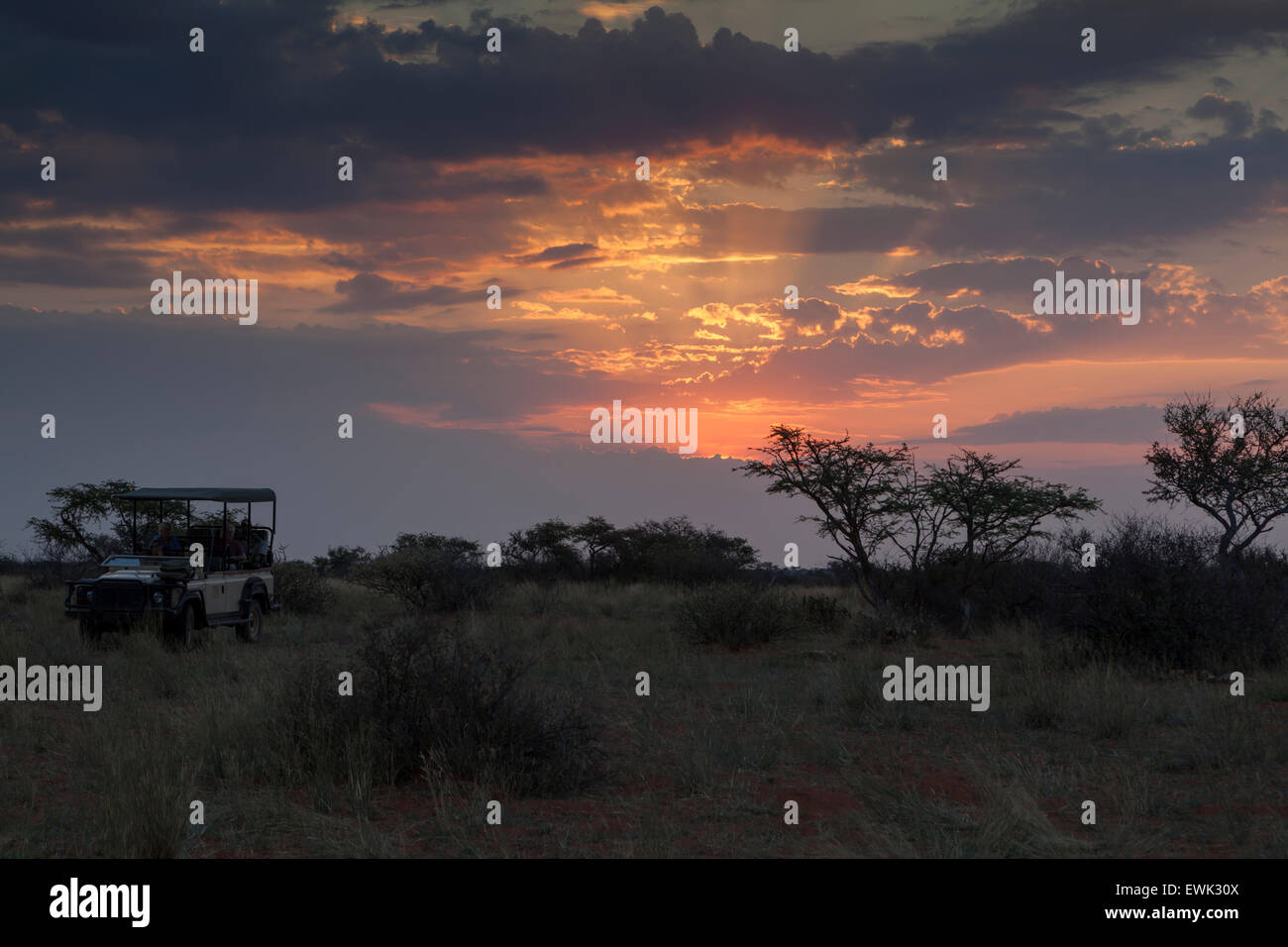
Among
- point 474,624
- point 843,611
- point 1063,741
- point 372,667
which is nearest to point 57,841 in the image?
point 372,667

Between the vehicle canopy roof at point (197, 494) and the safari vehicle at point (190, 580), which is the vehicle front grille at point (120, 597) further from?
the vehicle canopy roof at point (197, 494)

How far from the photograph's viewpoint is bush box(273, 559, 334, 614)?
26.9 m

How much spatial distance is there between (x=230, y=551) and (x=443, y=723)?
38.5 ft

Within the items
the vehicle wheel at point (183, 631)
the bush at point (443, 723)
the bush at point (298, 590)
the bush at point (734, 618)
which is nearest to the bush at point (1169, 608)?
the bush at point (734, 618)

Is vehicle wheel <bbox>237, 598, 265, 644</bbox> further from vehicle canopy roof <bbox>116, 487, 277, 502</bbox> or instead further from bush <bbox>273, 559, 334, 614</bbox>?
bush <bbox>273, 559, 334, 614</bbox>

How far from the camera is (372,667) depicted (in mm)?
10086

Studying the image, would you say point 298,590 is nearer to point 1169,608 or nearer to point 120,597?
point 120,597

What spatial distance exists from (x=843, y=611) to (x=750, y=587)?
288 cm

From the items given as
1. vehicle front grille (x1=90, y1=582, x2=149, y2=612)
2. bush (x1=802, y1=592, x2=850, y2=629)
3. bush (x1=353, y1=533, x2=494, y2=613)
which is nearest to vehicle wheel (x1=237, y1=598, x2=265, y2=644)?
vehicle front grille (x1=90, y1=582, x2=149, y2=612)

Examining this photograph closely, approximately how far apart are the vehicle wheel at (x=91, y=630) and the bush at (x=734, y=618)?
10.2m

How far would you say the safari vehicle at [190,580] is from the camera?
17359 millimetres

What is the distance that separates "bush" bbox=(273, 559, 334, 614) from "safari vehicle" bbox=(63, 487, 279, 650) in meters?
5.63
